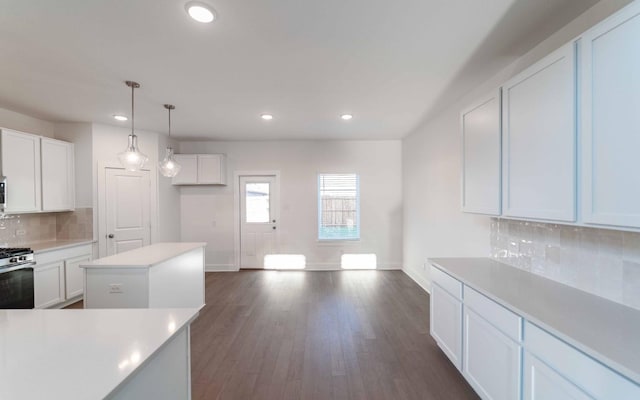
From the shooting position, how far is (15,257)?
9.70 feet

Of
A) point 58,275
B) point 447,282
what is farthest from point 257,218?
point 447,282

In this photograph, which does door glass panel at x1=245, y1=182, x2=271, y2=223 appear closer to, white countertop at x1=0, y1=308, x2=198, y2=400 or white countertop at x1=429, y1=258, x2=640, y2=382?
white countertop at x1=429, y1=258, x2=640, y2=382

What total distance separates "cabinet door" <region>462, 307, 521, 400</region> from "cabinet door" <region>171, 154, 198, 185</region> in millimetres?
5048

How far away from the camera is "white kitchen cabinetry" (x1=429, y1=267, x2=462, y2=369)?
215 centimetres

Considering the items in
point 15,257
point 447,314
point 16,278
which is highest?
point 15,257

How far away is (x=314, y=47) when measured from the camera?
7.04 ft

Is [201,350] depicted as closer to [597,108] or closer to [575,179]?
[575,179]

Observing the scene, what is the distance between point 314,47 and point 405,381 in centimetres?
275

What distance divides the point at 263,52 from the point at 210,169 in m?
3.65

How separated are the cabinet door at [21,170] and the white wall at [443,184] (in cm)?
541

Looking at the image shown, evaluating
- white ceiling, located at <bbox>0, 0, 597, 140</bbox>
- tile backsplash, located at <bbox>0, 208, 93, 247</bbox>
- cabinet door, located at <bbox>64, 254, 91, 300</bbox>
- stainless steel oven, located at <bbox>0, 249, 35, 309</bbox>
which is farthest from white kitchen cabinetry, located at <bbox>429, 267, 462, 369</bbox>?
tile backsplash, located at <bbox>0, 208, 93, 247</bbox>

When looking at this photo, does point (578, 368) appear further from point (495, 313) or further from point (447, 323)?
point (447, 323)

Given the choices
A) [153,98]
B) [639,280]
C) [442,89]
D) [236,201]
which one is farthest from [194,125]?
[639,280]

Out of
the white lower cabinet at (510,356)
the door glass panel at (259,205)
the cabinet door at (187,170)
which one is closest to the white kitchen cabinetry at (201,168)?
the cabinet door at (187,170)
